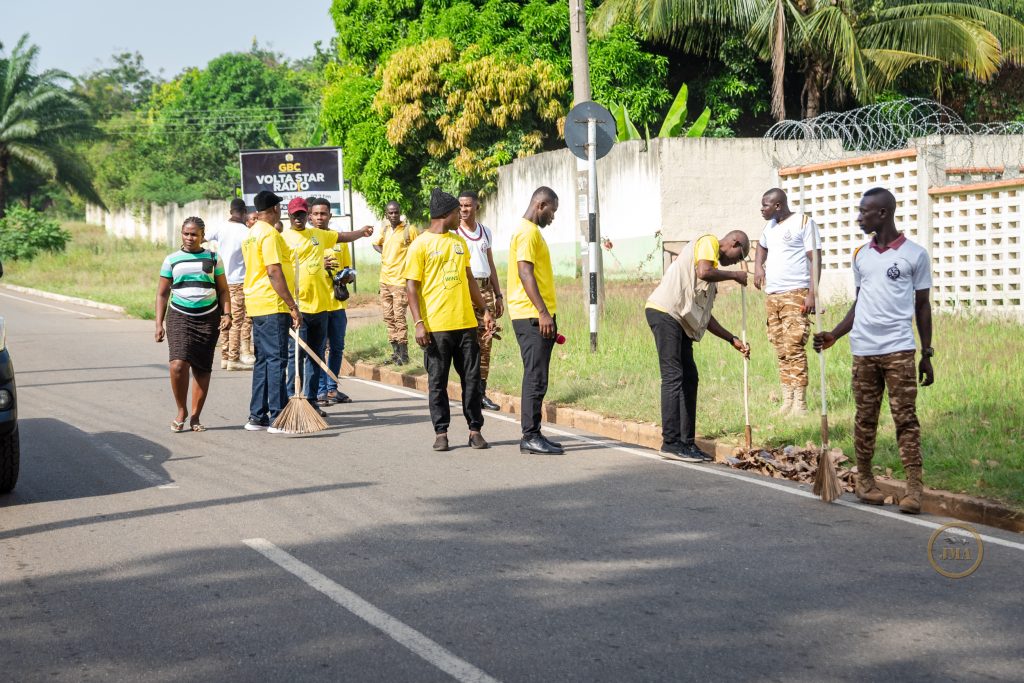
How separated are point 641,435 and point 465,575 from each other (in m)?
4.32

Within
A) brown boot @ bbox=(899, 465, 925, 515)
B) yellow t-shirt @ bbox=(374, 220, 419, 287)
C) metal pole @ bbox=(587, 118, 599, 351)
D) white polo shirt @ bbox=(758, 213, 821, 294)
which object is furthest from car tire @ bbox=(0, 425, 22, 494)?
metal pole @ bbox=(587, 118, 599, 351)

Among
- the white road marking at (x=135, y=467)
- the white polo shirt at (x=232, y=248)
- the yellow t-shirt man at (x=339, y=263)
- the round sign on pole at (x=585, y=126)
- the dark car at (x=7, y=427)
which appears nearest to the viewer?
the dark car at (x=7, y=427)

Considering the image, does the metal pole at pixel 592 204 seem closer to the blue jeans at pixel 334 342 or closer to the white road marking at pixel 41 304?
the blue jeans at pixel 334 342

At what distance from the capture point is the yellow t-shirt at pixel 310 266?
37.0 feet

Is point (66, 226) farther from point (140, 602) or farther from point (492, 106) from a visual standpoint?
point (140, 602)

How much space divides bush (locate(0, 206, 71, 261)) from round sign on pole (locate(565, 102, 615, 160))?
33715mm

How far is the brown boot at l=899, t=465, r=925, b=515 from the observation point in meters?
7.18

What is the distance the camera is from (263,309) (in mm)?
10594

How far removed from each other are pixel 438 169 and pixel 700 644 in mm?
27768

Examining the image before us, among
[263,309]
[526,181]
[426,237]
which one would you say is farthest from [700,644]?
[526,181]

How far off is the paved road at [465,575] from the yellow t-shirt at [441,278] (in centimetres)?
108

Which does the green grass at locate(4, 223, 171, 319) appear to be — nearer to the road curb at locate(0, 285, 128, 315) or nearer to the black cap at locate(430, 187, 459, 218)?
the road curb at locate(0, 285, 128, 315)

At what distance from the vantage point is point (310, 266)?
11.4 metres

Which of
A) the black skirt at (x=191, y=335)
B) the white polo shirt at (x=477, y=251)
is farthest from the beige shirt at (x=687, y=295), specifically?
the black skirt at (x=191, y=335)
